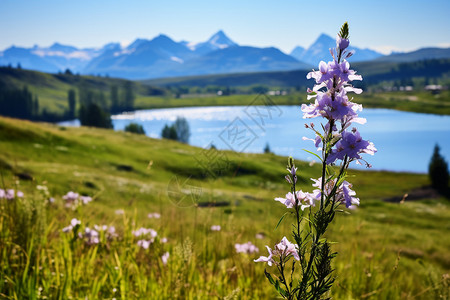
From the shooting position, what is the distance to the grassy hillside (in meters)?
4.66

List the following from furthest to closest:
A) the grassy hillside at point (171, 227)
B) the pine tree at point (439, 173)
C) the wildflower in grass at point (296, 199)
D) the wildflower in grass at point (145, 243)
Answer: the pine tree at point (439, 173), the wildflower in grass at point (145, 243), the grassy hillside at point (171, 227), the wildflower in grass at point (296, 199)

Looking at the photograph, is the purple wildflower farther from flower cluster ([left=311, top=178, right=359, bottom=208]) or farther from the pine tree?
the pine tree

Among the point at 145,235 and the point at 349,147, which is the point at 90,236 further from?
the point at 349,147

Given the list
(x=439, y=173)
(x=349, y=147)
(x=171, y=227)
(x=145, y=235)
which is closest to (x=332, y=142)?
(x=349, y=147)

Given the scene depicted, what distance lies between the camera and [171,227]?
12.5m

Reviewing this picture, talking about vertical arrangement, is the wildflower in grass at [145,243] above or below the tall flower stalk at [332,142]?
below

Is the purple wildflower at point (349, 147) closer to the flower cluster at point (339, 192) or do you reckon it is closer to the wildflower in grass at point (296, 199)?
the flower cluster at point (339, 192)

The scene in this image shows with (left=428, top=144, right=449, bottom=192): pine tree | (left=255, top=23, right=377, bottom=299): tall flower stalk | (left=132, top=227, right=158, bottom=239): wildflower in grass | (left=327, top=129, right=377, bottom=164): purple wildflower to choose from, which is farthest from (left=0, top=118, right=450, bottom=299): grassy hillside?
(left=428, top=144, right=449, bottom=192): pine tree

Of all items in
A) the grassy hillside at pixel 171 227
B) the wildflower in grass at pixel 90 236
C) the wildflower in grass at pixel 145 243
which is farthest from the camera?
the wildflower in grass at pixel 90 236

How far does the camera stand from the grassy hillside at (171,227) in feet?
15.3

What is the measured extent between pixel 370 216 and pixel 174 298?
139 ft

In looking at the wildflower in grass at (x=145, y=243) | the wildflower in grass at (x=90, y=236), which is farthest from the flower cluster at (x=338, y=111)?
the wildflower in grass at (x=90, y=236)

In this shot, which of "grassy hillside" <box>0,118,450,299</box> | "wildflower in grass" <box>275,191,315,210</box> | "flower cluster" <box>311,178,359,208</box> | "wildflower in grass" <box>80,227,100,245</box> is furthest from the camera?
"wildflower in grass" <box>80,227,100,245</box>

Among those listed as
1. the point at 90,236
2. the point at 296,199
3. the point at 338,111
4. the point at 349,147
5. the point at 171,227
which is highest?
the point at 338,111
